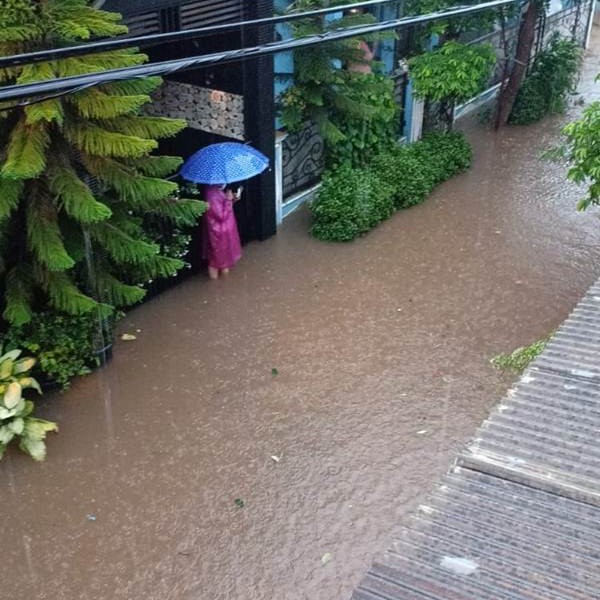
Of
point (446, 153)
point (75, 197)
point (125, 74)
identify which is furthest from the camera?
point (446, 153)

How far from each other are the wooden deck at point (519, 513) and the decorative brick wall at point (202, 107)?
6.76m

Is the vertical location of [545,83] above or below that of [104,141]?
below

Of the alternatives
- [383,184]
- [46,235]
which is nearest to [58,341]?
[46,235]

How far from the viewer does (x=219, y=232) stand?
8.75 m

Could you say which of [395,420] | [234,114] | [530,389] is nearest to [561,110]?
[234,114]

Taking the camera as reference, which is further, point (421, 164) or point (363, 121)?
point (421, 164)

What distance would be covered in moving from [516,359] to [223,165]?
356 cm

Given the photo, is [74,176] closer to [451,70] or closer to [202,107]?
[202,107]

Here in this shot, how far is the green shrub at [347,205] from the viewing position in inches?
395

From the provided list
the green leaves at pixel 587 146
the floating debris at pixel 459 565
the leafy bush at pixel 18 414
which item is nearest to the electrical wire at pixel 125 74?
the floating debris at pixel 459 565

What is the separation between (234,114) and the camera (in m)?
9.34

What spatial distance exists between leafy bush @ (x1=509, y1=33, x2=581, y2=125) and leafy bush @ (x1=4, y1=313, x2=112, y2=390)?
9.97m

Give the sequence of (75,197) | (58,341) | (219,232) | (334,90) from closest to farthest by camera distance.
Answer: (75,197)
(58,341)
(219,232)
(334,90)

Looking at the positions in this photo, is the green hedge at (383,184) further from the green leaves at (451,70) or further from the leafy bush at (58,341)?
the leafy bush at (58,341)
